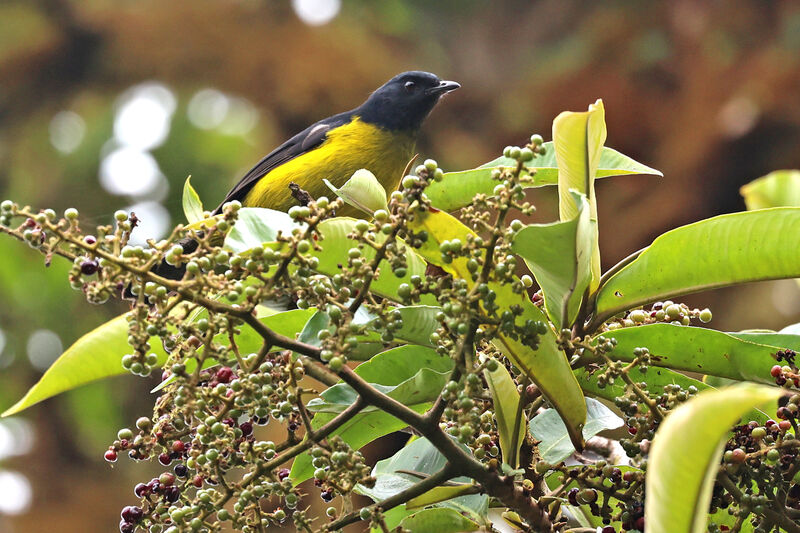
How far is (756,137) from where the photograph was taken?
740 cm

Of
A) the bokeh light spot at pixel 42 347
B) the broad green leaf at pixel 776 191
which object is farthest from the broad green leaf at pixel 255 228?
the bokeh light spot at pixel 42 347

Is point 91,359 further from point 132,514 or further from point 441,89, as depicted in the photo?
point 441,89

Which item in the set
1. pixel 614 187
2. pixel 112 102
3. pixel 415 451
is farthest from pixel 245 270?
pixel 112 102

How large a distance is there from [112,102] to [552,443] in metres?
8.52

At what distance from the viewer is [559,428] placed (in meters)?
1.35

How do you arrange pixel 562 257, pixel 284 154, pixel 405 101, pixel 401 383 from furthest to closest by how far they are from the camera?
pixel 405 101 → pixel 284 154 → pixel 401 383 → pixel 562 257

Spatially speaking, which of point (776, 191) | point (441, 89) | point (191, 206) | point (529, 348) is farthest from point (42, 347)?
point (529, 348)

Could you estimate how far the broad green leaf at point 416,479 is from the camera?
3.93 feet

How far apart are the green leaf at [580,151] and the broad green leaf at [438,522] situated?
395 mm

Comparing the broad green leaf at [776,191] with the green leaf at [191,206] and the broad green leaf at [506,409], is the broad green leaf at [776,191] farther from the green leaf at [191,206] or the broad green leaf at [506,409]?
the green leaf at [191,206]

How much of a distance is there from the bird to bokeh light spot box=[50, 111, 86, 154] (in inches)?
225

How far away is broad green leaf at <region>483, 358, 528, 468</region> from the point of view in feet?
4.00

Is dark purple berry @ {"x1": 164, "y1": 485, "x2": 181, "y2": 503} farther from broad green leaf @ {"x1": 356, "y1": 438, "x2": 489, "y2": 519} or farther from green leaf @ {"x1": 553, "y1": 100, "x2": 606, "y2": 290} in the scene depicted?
green leaf @ {"x1": 553, "y1": 100, "x2": 606, "y2": 290}

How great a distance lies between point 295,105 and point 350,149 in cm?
546
